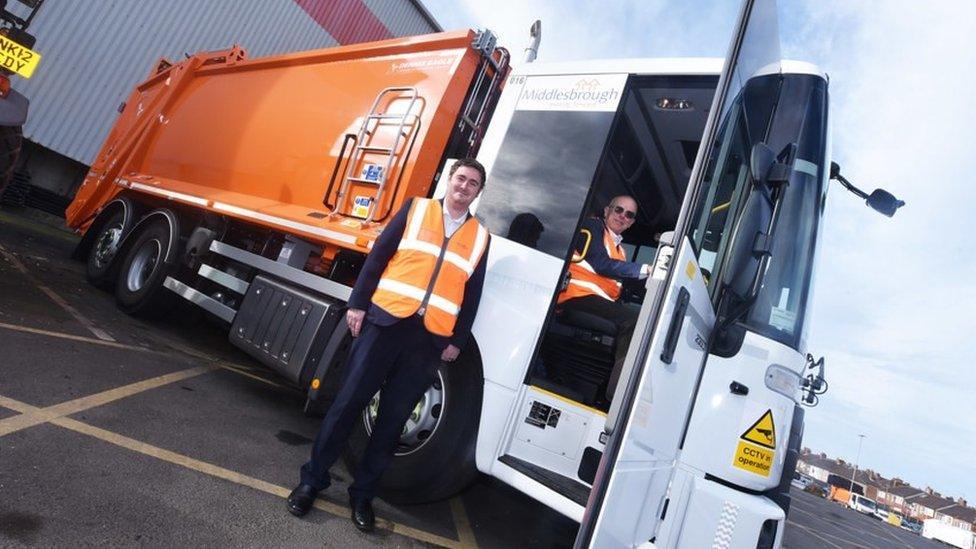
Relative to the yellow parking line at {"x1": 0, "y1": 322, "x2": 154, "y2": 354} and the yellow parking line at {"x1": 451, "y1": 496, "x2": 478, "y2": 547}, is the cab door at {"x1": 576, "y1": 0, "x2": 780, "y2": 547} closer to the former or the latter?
the yellow parking line at {"x1": 451, "y1": 496, "x2": 478, "y2": 547}

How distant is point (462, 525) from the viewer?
3057mm

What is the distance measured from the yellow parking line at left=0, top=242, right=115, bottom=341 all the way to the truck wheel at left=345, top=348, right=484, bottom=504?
9.14 feet

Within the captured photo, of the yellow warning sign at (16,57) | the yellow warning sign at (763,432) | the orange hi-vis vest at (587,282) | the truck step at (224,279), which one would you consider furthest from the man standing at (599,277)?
the yellow warning sign at (16,57)

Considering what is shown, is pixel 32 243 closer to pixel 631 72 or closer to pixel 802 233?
pixel 631 72

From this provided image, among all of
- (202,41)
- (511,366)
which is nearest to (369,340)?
(511,366)

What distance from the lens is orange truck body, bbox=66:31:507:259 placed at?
334 centimetres

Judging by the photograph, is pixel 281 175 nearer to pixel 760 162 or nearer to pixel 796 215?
pixel 760 162

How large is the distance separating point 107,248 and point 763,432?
20.9 ft

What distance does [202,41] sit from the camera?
9.50 metres

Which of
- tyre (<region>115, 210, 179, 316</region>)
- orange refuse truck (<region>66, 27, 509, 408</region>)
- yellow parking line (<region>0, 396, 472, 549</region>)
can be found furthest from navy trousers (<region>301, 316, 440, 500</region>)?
tyre (<region>115, 210, 179, 316</region>)

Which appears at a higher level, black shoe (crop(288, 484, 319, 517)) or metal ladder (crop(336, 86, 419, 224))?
metal ladder (crop(336, 86, 419, 224))

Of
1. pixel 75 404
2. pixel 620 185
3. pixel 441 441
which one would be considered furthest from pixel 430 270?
pixel 75 404

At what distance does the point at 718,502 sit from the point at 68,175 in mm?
11976

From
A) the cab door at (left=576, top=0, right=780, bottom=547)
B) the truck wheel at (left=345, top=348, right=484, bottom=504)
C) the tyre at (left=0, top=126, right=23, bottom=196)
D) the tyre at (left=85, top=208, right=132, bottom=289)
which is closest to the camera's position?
the cab door at (left=576, top=0, right=780, bottom=547)
